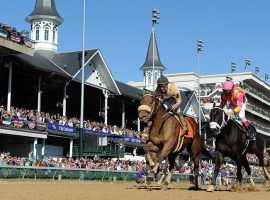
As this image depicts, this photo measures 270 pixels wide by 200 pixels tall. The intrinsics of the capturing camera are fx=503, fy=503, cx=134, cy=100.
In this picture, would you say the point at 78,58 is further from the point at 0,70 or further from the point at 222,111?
the point at 222,111

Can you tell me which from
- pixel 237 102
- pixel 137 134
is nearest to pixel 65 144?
pixel 137 134

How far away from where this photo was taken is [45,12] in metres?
56.5

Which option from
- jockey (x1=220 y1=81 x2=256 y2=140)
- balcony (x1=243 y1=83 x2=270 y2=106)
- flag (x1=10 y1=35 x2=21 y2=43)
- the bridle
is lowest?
the bridle

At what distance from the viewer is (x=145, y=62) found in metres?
85.2

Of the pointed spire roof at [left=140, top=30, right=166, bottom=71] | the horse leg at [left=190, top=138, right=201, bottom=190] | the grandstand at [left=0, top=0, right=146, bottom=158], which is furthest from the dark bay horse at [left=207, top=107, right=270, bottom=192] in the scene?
the pointed spire roof at [left=140, top=30, right=166, bottom=71]

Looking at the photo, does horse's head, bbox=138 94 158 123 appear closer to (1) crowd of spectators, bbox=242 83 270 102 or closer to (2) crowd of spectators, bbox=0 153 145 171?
(2) crowd of spectators, bbox=0 153 145 171

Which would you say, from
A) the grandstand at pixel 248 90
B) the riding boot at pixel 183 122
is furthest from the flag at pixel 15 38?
the grandstand at pixel 248 90

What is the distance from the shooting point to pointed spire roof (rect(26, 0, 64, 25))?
184 ft

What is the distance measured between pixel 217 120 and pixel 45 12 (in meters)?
46.6

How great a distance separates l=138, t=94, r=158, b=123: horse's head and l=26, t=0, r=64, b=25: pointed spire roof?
45.6 m

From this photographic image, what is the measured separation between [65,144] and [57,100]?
19.2ft

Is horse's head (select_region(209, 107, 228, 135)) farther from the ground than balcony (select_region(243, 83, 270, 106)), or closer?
closer

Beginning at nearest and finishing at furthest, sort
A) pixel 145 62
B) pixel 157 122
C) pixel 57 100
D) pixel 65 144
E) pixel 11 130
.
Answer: pixel 157 122 → pixel 11 130 → pixel 65 144 → pixel 57 100 → pixel 145 62

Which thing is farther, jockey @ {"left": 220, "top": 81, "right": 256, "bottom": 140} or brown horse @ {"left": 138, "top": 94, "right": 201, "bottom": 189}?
jockey @ {"left": 220, "top": 81, "right": 256, "bottom": 140}
